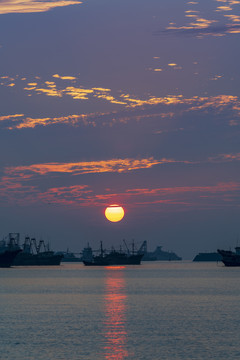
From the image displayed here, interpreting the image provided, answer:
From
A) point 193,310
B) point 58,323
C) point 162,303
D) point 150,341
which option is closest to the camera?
point 150,341

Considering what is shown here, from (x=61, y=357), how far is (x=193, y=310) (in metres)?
47.2

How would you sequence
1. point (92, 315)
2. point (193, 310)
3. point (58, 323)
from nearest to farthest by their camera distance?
1. point (58, 323)
2. point (92, 315)
3. point (193, 310)

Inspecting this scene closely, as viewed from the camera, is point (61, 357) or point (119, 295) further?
point (119, 295)

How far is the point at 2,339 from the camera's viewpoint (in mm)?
73750

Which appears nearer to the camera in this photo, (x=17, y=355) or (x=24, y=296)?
(x=17, y=355)

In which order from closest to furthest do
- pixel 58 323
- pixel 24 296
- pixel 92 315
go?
pixel 58 323 < pixel 92 315 < pixel 24 296

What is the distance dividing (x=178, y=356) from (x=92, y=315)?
122 feet

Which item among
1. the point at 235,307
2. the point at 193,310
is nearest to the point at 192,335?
the point at 193,310

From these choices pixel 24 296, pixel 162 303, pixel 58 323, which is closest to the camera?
pixel 58 323

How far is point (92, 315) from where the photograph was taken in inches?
3893

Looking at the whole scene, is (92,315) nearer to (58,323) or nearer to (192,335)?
(58,323)

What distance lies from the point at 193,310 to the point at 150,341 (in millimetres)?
35052

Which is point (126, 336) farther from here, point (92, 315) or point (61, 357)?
point (92, 315)

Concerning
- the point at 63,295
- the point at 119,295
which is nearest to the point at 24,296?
the point at 63,295
